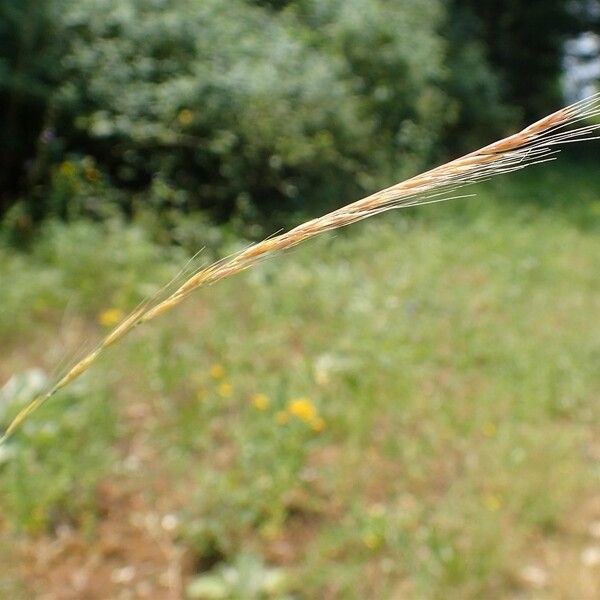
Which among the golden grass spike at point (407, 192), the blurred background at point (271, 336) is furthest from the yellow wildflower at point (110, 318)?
the golden grass spike at point (407, 192)

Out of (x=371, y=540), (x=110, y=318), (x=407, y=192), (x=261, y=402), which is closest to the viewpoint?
(x=407, y=192)

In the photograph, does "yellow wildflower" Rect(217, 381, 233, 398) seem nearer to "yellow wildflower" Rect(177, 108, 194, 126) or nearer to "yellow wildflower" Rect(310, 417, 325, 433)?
"yellow wildflower" Rect(310, 417, 325, 433)

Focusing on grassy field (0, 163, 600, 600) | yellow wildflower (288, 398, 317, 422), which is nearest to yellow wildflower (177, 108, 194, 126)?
grassy field (0, 163, 600, 600)

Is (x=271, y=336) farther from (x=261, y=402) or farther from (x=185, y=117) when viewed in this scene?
(x=185, y=117)

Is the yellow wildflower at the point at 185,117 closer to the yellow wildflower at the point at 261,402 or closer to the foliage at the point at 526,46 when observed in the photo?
the yellow wildflower at the point at 261,402

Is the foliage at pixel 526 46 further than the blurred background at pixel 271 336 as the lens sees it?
Yes

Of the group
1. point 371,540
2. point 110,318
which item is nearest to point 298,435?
point 371,540

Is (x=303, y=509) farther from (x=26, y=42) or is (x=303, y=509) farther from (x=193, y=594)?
(x=26, y=42)
